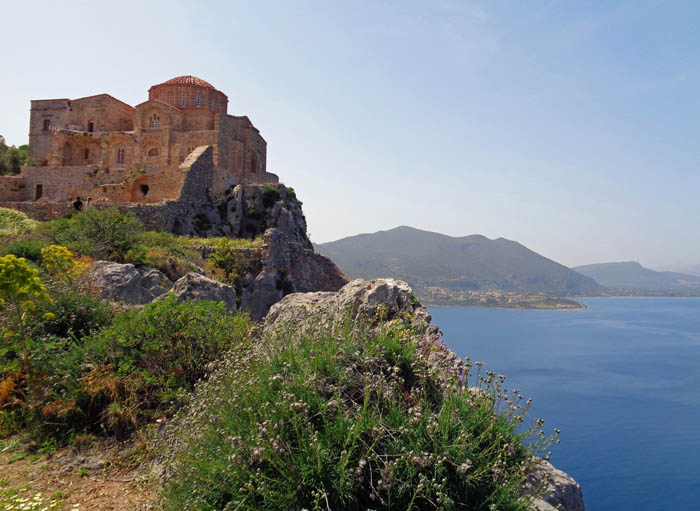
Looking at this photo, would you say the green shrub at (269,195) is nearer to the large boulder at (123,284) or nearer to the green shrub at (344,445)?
the large boulder at (123,284)

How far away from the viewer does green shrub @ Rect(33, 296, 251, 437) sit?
4.86 m

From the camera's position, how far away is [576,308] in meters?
130

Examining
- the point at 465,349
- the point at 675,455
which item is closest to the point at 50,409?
the point at 675,455

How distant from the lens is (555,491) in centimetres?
329

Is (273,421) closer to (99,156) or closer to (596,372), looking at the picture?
(99,156)

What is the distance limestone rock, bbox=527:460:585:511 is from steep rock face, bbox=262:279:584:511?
10mm

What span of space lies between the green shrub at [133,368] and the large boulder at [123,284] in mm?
2657

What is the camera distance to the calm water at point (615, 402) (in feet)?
66.4

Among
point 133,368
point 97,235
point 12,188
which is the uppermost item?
point 12,188

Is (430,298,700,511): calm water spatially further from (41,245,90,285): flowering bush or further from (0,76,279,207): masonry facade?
(0,76,279,207): masonry facade

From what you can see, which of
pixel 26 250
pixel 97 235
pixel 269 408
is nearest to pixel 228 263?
pixel 97 235

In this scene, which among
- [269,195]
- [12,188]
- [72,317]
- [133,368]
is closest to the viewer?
[133,368]

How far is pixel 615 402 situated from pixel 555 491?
38264 mm

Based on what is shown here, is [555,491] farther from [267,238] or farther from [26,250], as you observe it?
[267,238]
